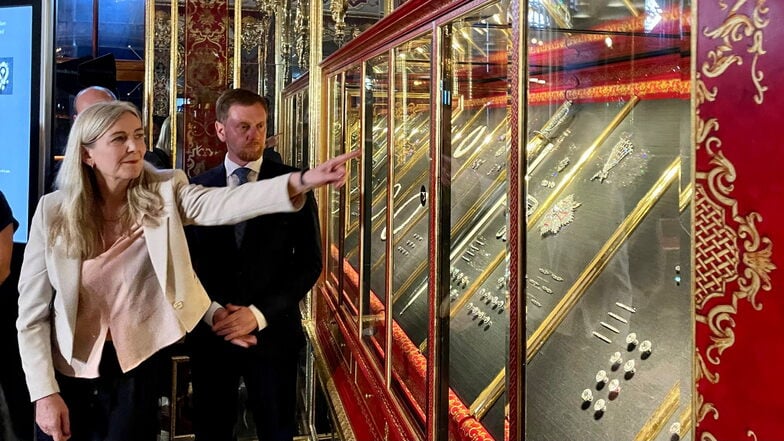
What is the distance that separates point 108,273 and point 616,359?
1407 millimetres

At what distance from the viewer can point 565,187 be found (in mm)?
1347

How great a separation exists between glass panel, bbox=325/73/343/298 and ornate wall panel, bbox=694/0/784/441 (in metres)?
2.77

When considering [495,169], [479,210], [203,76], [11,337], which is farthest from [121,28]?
[495,169]

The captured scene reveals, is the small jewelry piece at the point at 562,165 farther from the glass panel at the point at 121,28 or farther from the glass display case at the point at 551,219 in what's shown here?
the glass panel at the point at 121,28

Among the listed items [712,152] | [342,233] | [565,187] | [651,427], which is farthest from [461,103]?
[342,233]

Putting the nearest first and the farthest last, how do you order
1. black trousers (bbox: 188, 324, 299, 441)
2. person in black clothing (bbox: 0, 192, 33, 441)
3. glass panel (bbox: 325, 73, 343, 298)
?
person in black clothing (bbox: 0, 192, 33, 441)
black trousers (bbox: 188, 324, 299, 441)
glass panel (bbox: 325, 73, 343, 298)

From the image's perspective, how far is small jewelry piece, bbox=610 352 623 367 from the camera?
126 centimetres

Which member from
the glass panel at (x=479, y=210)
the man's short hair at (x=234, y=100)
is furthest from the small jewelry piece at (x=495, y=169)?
the man's short hair at (x=234, y=100)

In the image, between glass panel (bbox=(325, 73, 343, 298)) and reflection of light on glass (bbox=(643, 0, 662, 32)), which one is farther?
glass panel (bbox=(325, 73, 343, 298))

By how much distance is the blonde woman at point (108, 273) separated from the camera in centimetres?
188

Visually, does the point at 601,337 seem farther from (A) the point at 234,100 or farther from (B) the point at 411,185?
(A) the point at 234,100

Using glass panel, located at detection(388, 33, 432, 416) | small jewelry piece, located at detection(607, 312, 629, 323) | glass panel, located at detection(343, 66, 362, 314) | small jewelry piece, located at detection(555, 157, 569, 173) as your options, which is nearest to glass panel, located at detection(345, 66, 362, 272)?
glass panel, located at detection(343, 66, 362, 314)

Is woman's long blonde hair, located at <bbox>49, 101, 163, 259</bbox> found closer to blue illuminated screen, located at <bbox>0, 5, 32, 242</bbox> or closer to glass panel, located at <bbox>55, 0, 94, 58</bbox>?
blue illuminated screen, located at <bbox>0, 5, 32, 242</bbox>

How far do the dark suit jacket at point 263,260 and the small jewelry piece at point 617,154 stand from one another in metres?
1.43
